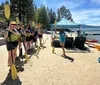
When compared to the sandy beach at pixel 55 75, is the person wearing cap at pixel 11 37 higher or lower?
higher

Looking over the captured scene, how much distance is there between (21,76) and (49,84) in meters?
1.22

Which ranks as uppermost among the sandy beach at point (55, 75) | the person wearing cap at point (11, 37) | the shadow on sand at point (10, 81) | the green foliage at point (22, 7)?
the green foliage at point (22, 7)

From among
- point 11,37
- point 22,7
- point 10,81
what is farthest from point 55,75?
point 22,7

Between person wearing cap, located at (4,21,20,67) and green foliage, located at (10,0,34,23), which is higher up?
green foliage, located at (10,0,34,23)

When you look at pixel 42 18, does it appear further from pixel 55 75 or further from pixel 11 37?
pixel 55 75

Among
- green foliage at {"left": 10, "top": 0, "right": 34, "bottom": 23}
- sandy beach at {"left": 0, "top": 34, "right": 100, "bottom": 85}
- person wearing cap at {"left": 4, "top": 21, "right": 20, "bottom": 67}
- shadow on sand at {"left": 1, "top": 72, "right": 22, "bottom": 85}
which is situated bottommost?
sandy beach at {"left": 0, "top": 34, "right": 100, "bottom": 85}

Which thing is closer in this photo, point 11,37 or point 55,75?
point 55,75

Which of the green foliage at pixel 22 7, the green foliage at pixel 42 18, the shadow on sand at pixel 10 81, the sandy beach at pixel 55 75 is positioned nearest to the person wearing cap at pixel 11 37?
the sandy beach at pixel 55 75

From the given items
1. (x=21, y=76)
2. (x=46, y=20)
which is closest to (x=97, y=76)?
(x=21, y=76)

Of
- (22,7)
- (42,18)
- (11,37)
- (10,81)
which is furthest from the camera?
(42,18)

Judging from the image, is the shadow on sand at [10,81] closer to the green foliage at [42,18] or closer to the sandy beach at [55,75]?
the sandy beach at [55,75]

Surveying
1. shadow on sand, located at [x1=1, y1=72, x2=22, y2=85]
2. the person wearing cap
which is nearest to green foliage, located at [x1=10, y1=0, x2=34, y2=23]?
the person wearing cap

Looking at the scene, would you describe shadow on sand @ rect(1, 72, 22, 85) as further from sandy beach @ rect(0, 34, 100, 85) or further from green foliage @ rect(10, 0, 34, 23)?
green foliage @ rect(10, 0, 34, 23)

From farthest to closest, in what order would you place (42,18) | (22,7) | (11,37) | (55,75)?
(42,18), (22,7), (11,37), (55,75)
